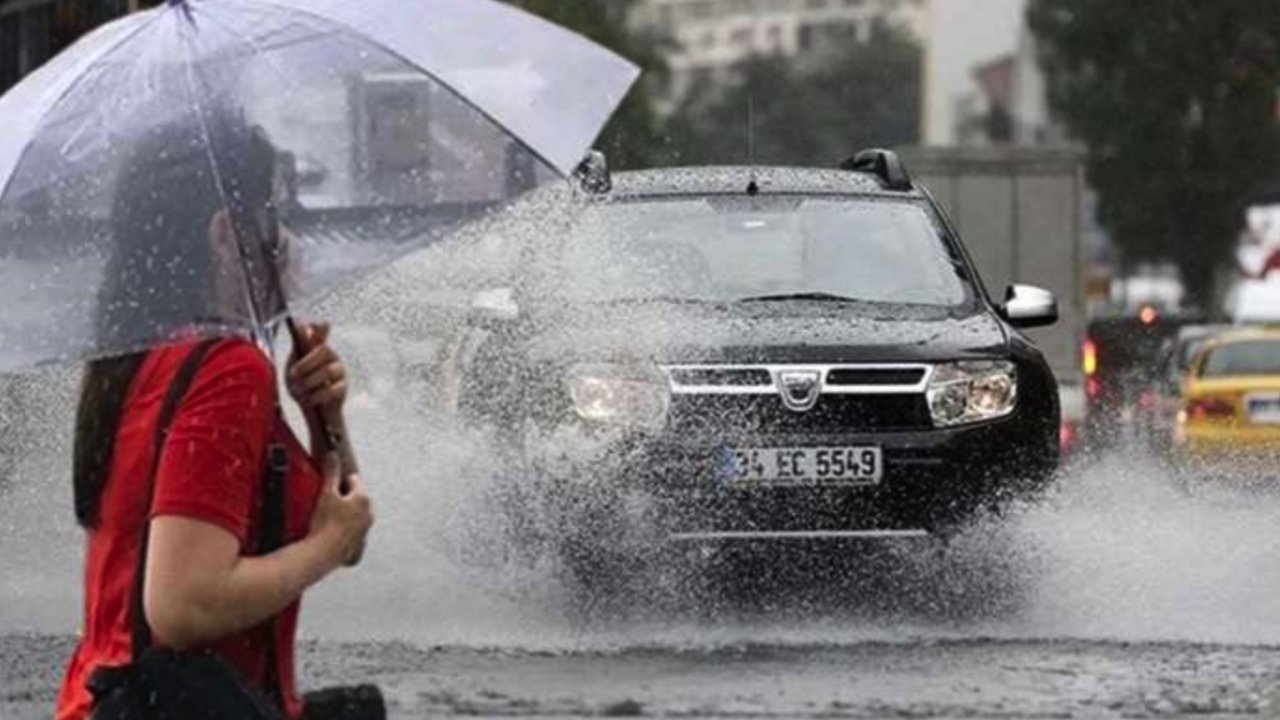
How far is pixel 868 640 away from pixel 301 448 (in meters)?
6.39

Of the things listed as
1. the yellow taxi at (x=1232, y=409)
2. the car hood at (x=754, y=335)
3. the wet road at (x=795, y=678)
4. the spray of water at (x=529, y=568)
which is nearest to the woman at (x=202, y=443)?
the wet road at (x=795, y=678)

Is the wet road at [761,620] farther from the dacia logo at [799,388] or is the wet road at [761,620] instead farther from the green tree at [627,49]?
the green tree at [627,49]

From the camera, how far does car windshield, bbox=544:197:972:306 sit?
12.3 m

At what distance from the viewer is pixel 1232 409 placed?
25.0m

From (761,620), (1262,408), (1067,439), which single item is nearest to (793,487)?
(761,620)

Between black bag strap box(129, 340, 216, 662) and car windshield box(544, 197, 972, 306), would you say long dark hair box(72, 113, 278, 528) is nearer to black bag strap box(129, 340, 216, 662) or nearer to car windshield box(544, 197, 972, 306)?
black bag strap box(129, 340, 216, 662)

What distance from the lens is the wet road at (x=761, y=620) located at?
9.22 metres

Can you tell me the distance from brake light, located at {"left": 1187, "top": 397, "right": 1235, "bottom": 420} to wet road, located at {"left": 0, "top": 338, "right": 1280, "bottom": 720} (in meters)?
11.0

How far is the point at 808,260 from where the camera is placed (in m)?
12.7

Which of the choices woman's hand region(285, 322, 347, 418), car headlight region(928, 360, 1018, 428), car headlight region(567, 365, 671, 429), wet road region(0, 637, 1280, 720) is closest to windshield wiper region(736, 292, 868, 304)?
car headlight region(928, 360, 1018, 428)

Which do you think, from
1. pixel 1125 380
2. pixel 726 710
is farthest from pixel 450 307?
pixel 1125 380

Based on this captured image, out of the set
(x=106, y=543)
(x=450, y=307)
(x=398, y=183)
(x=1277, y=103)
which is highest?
(x=398, y=183)

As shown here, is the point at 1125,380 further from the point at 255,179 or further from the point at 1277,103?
Answer: the point at 1277,103

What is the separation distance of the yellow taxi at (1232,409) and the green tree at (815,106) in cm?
2493
